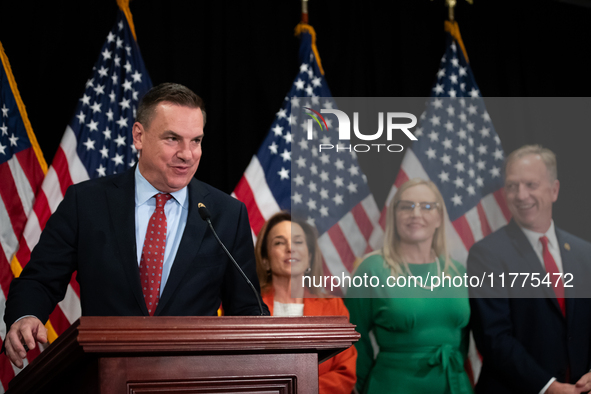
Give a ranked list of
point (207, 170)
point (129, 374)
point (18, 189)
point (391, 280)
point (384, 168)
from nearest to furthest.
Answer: point (129, 374), point (18, 189), point (391, 280), point (207, 170), point (384, 168)

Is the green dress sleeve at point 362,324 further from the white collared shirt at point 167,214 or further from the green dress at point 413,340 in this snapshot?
the white collared shirt at point 167,214

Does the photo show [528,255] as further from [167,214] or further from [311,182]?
[167,214]

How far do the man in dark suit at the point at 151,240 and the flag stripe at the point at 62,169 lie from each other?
51.9 inches

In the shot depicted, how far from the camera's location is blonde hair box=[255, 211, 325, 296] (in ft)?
11.2

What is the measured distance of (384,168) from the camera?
4.09 meters

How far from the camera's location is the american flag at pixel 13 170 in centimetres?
308

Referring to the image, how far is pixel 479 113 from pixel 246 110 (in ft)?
5.26

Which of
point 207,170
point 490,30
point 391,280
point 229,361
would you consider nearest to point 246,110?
point 207,170

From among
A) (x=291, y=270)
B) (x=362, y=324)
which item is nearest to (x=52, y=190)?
(x=291, y=270)

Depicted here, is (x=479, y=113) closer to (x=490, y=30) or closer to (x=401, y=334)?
(x=490, y=30)

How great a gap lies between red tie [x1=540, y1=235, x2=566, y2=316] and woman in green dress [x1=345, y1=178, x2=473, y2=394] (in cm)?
51

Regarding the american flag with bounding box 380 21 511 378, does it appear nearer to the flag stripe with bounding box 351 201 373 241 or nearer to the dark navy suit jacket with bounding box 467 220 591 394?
the flag stripe with bounding box 351 201 373 241

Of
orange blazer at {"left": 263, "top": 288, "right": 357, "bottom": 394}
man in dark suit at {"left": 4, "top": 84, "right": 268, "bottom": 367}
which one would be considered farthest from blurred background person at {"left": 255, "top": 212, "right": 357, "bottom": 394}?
man in dark suit at {"left": 4, "top": 84, "right": 268, "bottom": 367}

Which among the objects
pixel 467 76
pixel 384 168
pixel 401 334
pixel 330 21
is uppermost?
pixel 330 21
